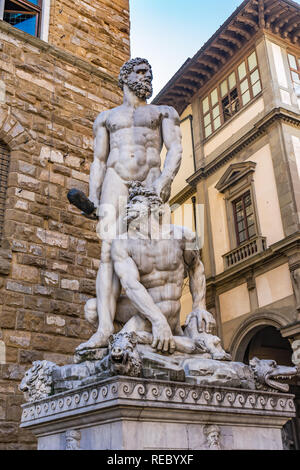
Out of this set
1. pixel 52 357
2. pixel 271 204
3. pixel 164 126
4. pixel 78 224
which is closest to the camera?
pixel 164 126

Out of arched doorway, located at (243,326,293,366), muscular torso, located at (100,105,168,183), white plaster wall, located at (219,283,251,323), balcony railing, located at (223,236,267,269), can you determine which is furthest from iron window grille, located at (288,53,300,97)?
muscular torso, located at (100,105,168,183)

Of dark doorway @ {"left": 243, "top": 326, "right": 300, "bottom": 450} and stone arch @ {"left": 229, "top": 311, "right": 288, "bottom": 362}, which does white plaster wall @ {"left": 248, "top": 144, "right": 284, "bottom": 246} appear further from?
dark doorway @ {"left": 243, "top": 326, "right": 300, "bottom": 450}

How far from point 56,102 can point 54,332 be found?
3.66 metres

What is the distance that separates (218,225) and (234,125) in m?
3.64

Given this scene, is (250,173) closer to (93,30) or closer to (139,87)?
(93,30)

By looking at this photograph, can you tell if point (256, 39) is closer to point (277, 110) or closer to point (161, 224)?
point (277, 110)

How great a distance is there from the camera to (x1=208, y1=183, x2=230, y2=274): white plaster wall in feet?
57.7

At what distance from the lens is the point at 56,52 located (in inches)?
332

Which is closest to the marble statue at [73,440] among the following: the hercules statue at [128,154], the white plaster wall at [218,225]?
the hercules statue at [128,154]

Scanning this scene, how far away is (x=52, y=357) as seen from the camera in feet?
21.8

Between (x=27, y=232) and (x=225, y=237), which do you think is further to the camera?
(x=225, y=237)

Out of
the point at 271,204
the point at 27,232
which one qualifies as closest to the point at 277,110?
the point at 271,204

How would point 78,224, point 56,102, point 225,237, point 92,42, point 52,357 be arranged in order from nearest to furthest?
1. point 52,357
2. point 78,224
3. point 56,102
4. point 92,42
5. point 225,237

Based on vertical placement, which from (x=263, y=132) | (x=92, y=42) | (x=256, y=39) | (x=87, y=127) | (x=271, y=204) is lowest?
(x=87, y=127)
